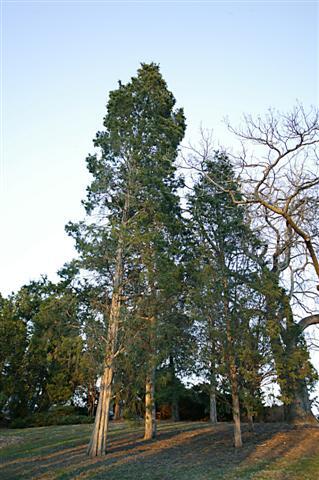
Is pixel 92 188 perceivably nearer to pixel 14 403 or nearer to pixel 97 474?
pixel 97 474

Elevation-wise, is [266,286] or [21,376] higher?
[266,286]

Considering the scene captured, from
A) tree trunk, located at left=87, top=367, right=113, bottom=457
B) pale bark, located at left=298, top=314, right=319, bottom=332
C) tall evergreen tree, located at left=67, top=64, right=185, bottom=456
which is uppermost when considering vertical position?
tall evergreen tree, located at left=67, top=64, right=185, bottom=456

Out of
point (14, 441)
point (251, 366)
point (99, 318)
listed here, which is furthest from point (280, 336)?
point (14, 441)

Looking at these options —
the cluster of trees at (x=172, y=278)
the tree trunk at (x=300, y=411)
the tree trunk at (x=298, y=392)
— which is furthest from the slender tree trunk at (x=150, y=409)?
the tree trunk at (x=300, y=411)

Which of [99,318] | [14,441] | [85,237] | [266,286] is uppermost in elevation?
[85,237]

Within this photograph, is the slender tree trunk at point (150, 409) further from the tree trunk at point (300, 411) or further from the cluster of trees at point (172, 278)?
the tree trunk at point (300, 411)

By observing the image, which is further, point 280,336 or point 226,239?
point 226,239

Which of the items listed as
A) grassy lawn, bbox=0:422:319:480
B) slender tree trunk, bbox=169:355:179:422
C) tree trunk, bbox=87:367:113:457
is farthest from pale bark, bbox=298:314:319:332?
tree trunk, bbox=87:367:113:457

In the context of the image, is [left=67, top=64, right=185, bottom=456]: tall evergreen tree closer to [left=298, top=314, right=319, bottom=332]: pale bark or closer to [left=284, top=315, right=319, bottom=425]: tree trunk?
[left=284, top=315, right=319, bottom=425]: tree trunk

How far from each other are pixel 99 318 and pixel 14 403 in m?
13.3

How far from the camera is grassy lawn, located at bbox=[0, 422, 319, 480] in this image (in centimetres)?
750

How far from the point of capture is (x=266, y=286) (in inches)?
423

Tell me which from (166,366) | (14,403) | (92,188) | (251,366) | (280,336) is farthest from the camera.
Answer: (14,403)

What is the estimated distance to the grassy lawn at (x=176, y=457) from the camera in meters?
7.50
